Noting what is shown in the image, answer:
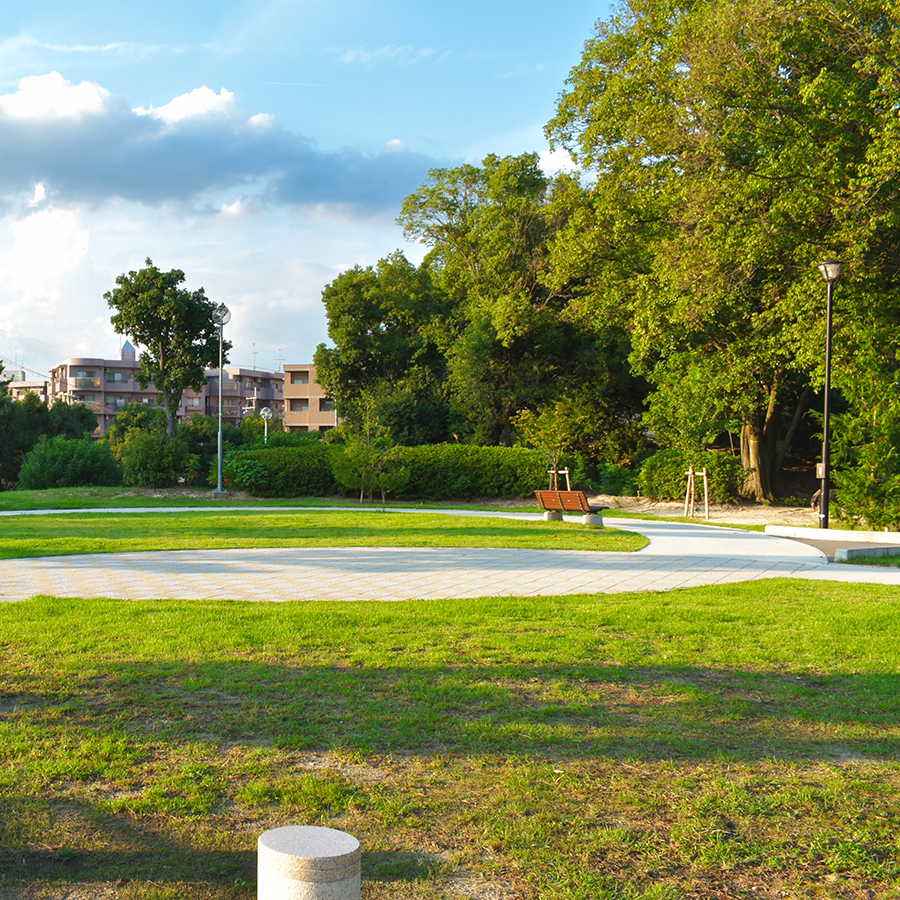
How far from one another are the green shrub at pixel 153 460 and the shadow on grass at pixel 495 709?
76.0ft

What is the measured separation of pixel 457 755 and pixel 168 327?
104ft

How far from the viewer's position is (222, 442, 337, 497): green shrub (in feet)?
87.9

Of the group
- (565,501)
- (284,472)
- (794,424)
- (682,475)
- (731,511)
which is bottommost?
(731,511)

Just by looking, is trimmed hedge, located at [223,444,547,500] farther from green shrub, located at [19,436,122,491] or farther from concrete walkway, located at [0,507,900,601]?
concrete walkway, located at [0,507,900,601]

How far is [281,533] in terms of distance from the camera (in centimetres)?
1433

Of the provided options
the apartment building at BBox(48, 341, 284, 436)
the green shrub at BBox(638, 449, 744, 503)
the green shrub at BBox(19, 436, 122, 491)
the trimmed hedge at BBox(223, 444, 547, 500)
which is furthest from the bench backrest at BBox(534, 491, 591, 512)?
the apartment building at BBox(48, 341, 284, 436)

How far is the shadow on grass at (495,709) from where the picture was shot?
395cm

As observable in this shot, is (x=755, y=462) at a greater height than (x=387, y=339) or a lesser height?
lesser

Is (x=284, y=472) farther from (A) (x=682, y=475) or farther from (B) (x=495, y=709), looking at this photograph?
(B) (x=495, y=709)

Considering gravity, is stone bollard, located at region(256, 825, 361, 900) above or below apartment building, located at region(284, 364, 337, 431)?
below

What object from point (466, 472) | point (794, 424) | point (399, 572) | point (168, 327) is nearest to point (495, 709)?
point (399, 572)

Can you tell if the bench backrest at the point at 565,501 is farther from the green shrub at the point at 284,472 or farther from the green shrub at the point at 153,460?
the green shrub at the point at 153,460

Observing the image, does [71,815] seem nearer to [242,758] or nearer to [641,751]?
[242,758]

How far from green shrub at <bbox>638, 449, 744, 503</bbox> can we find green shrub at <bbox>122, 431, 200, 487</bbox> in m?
15.6
